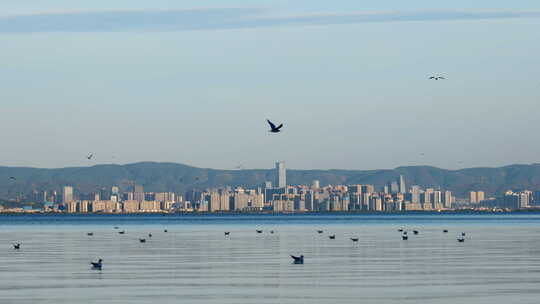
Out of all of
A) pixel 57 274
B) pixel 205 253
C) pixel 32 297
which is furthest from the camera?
pixel 205 253

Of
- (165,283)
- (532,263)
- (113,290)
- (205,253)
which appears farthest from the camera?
(205,253)

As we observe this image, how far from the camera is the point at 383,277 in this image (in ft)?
153

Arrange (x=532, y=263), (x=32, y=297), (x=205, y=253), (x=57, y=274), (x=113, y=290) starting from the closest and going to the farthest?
(x=32, y=297) → (x=113, y=290) → (x=57, y=274) → (x=532, y=263) → (x=205, y=253)

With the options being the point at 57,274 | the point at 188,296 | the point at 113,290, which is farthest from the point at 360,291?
the point at 57,274

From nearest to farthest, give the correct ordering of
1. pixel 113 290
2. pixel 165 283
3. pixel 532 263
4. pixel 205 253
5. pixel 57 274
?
1. pixel 113 290
2. pixel 165 283
3. pixel 57 274
4. pixel 532 263
5. pixel 205 253

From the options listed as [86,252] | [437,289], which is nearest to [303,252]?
[86,252]

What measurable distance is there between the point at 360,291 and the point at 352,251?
29.6 meters

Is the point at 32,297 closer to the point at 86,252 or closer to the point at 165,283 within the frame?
the point at 165,283

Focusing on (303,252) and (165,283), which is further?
(303,252)

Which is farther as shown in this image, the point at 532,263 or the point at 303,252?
the point at 303,252

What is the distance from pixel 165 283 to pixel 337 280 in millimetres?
6823

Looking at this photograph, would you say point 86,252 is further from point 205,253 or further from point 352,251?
point 352,251

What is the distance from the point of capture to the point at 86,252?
232 feet

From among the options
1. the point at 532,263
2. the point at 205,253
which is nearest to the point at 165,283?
the point at 532,263
